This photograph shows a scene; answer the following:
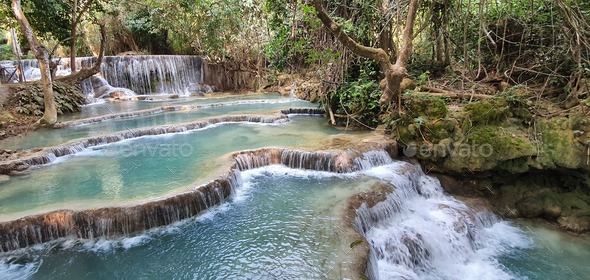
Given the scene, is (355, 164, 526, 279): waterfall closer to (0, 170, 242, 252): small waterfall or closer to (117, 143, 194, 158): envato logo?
(0, 170, 242, 252): small waterfall

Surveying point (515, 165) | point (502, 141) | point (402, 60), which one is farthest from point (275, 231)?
point (515, 165)

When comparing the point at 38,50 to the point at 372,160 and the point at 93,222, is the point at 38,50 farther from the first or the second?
the point at 372,160

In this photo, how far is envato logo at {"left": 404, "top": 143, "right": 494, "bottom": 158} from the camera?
6086 mm

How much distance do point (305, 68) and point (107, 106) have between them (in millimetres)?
9309

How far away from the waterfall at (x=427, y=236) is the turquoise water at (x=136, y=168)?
2603mm

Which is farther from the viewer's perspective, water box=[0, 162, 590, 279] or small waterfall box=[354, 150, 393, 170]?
small waterfall box=[354, 150, 393, 170]

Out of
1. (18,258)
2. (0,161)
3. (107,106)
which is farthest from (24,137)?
(18,258)

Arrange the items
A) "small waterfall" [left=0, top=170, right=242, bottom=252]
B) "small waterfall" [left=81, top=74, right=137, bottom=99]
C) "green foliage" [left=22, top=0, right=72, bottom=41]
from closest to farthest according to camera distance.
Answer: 1. "small waterfall" [left=0, top=170, right=242, bottom=252]
2. "green foliage" [left=22, top=0, right=72, bottom=41]
3. "small waterfall" [left=81, top=74, right=137, bottom=99]

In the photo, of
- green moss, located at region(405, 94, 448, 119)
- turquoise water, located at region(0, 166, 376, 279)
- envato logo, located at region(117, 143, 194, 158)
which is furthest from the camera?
envato logo, located at region(117, 143, 194, 158)

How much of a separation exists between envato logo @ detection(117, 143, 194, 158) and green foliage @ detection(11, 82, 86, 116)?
5.82m

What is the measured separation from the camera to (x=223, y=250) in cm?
422

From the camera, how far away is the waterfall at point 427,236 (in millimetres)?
4656

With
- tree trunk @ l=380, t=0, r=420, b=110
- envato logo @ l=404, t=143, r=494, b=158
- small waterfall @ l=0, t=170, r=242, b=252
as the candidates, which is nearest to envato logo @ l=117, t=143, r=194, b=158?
small waterfall @ l=0, t=170, r=242, b=252

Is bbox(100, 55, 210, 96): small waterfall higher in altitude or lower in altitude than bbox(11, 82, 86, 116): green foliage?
higher
